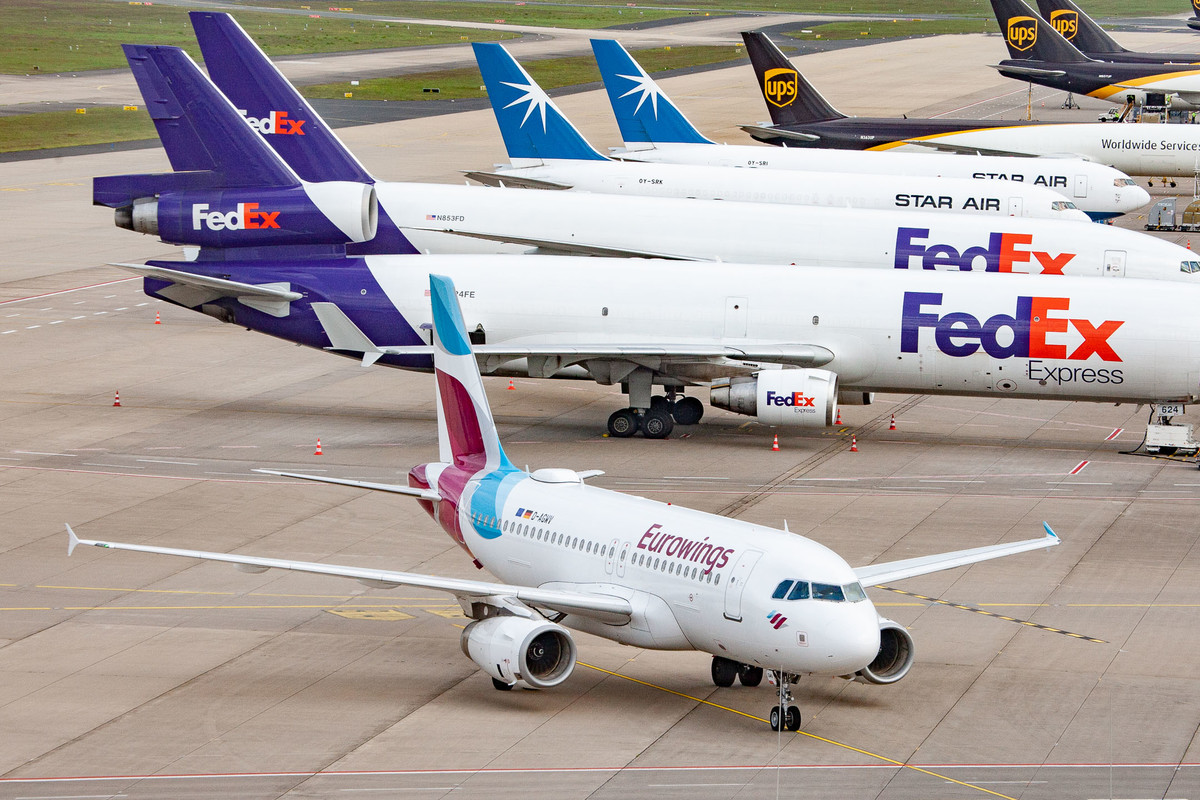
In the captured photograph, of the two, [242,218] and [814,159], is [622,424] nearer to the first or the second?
[242,218]

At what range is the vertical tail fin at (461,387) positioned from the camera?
2856 cm

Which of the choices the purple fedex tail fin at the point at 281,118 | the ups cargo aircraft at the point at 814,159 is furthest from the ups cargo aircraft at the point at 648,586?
the ups cargo aircraft at the point at 814,159

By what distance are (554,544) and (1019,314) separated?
19.3 m

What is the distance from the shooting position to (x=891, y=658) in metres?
24.5

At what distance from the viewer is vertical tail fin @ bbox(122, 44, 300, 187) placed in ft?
151

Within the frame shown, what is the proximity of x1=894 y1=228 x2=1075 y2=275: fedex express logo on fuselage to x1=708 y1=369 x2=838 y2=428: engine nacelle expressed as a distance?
30.8 ft

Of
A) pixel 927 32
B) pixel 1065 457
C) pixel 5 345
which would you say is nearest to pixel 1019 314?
pixel 1065 457

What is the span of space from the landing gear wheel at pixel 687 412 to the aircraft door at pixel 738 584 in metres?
20.6

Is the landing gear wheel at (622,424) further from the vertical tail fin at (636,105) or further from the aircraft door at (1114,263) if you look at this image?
the vertical tail fin at (636,105)

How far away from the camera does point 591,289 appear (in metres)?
43.5

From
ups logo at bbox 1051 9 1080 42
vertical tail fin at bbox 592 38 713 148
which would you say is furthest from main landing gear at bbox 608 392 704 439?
ups logo at bbox 1051 9 1080 42

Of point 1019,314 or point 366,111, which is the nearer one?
point 1019,314

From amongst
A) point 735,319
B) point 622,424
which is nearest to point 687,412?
point 622,424

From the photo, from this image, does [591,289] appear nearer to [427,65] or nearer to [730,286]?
[730,286]
